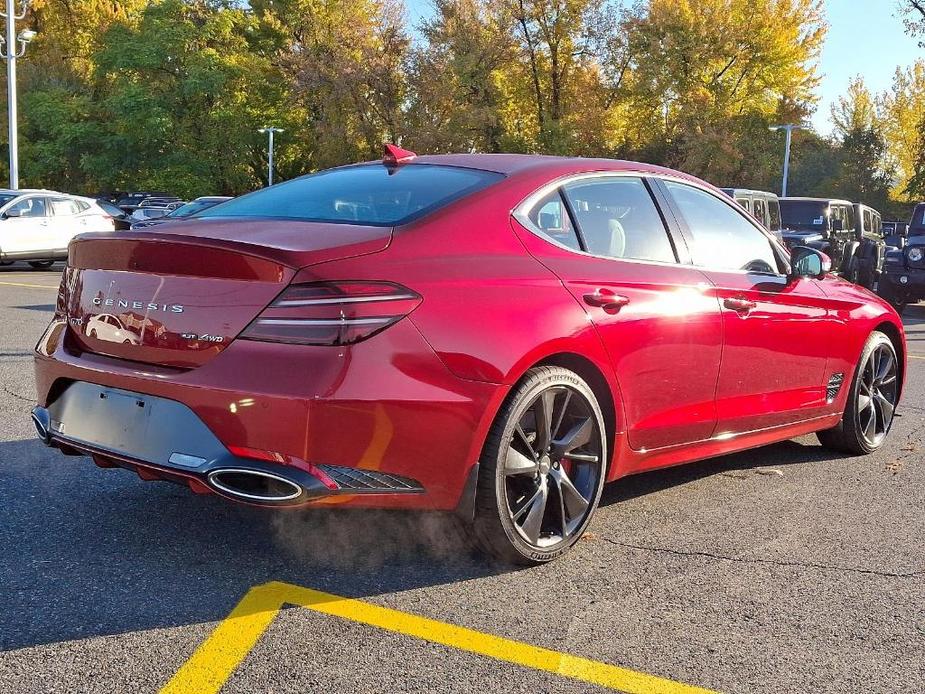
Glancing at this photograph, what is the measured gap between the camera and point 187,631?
2.94 metres

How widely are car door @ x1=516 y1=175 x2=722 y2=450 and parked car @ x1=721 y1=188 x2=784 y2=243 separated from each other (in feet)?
38.2

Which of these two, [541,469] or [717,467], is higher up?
[541,469]

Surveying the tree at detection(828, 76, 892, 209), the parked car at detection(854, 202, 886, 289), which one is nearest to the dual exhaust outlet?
the parked car at detection(854, 202, 886, 289)

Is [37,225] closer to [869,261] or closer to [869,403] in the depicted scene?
[869,261]

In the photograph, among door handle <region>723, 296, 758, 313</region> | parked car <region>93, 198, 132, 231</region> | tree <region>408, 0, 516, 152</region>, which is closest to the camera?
door handle <region>723, 296, 758, 313</region>

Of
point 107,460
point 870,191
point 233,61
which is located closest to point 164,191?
point 233,61

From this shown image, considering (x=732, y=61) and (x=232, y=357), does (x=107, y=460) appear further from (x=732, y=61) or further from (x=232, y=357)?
(x=732, y=61)

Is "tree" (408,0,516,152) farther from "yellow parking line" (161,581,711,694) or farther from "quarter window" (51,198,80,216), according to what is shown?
"yellow parking line" (161,581,711,694)

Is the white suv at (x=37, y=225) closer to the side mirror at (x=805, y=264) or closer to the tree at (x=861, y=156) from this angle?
the side mirror at (x=805, y=264)

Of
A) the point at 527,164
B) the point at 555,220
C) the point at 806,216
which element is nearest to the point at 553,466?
the point at 555,220

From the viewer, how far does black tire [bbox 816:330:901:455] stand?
18.3 feet

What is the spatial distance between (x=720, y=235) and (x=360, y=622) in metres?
2.60

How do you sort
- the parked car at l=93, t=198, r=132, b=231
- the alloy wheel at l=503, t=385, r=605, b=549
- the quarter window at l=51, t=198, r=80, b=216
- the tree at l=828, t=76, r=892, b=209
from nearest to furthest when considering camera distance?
the alloy wheel at l=503, t=385, r=605, b=549, the quarter window at l=51, t=198, r=80, b=216, the parked car at l=93, t=198, r=132, b=231, the tree at l=828, t=76, r=892, b=209

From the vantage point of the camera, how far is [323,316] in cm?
305
